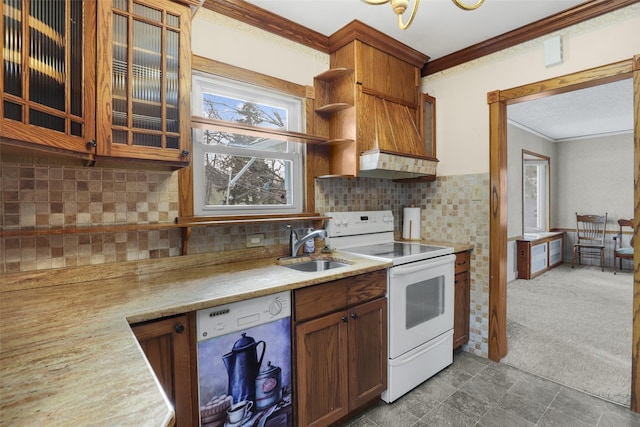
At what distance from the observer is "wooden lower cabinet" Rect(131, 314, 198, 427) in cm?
117

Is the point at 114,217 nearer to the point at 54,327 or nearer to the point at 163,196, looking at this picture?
the point at 163,196

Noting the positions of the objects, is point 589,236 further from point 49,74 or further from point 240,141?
point 49,74

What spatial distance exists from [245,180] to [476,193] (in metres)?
1.88

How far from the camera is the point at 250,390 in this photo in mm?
1431

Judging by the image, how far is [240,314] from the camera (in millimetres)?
1384

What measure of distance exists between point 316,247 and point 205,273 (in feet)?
3.05

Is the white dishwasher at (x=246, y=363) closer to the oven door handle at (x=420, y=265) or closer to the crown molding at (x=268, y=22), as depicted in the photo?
the oven door handle at (x=420, y=265)

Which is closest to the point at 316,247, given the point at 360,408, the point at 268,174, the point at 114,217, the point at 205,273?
the point at 268,174

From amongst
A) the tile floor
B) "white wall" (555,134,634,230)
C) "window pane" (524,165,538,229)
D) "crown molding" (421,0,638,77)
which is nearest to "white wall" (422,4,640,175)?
"crown molding" (421,0,638,77)

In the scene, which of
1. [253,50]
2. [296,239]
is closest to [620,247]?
[296,239]

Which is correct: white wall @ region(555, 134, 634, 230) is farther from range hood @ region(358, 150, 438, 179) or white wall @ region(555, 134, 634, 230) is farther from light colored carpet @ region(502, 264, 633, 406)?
range hood @ region(358, 150, 438, 179)

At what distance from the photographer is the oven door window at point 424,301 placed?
2094mm

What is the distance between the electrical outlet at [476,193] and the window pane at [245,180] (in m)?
1.55

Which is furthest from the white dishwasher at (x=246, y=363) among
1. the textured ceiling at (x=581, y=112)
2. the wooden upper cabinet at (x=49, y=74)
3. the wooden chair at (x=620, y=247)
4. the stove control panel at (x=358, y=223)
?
the wooden chair at (x=620, y=247)
